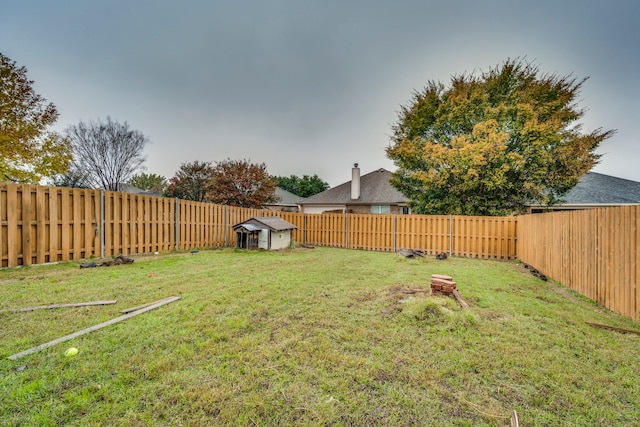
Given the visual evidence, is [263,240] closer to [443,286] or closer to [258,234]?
[258,234]

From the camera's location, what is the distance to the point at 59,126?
1423 cm

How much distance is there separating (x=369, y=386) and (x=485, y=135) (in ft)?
42.6

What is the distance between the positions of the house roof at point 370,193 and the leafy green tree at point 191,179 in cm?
838

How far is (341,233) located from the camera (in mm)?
12672

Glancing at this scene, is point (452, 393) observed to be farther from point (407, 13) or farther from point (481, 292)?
point (407, 13)

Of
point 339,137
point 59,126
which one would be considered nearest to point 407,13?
point 339,137

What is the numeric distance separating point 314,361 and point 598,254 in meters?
4.91

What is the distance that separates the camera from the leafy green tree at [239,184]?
17.1 metres

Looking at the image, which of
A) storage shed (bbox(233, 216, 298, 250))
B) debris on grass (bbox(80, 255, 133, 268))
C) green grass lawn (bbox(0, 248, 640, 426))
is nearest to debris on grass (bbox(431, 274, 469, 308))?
green grass lawn (bbox(0, 248, 640, 426))

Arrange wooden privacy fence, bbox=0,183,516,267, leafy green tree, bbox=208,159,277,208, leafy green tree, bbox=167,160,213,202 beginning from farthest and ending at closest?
leafy green tree, bbox=167,160,213,202 < leafy green tree, bbox=208,159,277,208 < wooden privacy fence, bbox=0,183,516,267

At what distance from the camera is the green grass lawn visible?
1644 mm

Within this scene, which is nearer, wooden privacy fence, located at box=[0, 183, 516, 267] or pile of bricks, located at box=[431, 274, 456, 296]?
pile of bricks, located at box=[431, 274, 456, 296]

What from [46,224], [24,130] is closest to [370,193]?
[46,224]

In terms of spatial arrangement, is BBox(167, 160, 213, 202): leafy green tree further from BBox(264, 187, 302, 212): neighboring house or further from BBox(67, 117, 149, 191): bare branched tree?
BBox(264, 187, 302, 212): neighboring house
